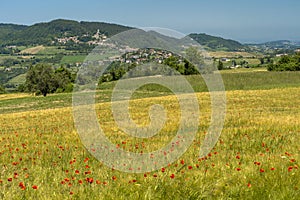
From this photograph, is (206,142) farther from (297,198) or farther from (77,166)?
(297,198)

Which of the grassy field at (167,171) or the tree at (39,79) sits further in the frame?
the tree at (39,79)

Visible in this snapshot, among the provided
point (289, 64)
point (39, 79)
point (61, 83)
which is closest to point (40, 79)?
point (39, 79)

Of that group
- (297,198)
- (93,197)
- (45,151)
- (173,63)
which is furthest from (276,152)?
(173,63)

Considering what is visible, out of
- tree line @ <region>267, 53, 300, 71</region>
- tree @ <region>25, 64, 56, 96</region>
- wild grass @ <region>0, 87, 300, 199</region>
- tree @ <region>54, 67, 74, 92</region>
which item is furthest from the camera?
tree line @ <region>267, 53, 300, 71</region>

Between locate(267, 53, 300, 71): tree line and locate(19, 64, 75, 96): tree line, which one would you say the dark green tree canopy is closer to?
locate(19, 64, 75, 96): tree line

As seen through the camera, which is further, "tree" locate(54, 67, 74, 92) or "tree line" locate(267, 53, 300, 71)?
"tree line" locate(267, 53, 300, 71)

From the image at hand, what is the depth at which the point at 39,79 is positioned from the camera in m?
79.8

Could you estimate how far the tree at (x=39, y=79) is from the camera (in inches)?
3145

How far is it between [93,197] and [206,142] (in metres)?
5.18

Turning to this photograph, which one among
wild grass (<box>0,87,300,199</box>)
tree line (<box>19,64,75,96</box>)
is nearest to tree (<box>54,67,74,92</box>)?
tree line (<box>19,64,75,96</box>)

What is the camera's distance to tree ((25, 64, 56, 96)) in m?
79.9

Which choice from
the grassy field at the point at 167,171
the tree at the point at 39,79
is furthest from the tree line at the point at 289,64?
the grassy field at the point at 167,171

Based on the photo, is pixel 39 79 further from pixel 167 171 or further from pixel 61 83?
pixel 167 171

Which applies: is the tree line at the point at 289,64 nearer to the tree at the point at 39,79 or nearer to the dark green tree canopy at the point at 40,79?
the dark green tree canopy at the point at 40,79
